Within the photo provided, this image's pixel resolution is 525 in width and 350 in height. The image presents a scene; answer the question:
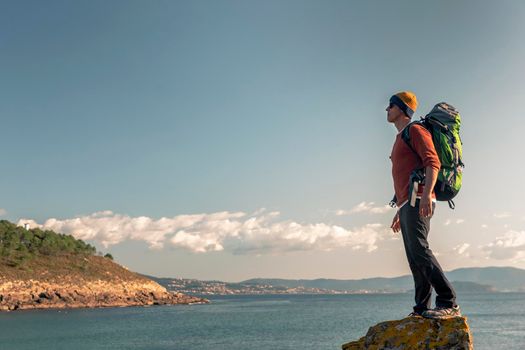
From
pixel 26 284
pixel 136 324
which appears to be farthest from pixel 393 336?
pixel 26 284

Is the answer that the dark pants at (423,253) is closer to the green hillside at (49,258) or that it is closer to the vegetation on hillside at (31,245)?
the green hillside at (49,258)

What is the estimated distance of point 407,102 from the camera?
646cm

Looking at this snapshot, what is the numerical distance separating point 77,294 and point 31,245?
28.2 metres

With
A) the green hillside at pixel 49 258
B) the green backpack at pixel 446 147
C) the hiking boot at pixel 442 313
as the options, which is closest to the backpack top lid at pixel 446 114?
the green backpack at pixel 446 147

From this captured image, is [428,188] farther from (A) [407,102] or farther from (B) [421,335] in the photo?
(B) [421,335]

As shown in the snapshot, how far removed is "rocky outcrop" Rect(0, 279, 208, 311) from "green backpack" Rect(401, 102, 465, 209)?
12921cm

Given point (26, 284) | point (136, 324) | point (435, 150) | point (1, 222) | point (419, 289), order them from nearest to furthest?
point (435, 150) → point (419, 289) → point (136, 324) → point (26, 284) → point (1, 222)

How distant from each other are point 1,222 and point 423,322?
174 meters

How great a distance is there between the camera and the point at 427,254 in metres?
6.09

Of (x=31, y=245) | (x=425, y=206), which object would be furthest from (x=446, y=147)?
(x=31, y=245)

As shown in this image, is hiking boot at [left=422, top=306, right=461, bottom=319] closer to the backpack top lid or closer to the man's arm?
the man's arm

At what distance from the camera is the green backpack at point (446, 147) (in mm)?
5910

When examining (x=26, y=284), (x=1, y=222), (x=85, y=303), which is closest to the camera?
(x=26, y=284)

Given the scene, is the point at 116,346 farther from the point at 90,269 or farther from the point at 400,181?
the point at 90,269
